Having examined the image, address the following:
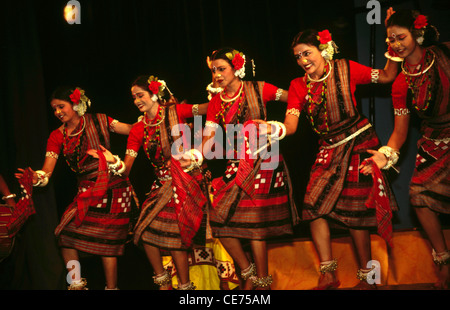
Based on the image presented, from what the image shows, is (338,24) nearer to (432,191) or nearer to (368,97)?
(368,97)

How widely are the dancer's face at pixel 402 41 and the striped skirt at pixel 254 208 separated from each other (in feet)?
3.36

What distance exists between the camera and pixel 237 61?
10.7 ft

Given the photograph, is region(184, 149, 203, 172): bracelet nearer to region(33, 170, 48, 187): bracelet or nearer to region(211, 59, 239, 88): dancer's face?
region(211, 59, 239, 88): dancer's face

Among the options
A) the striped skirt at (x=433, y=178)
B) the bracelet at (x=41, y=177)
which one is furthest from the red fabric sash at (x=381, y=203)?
the bracelet at (x=41, y=177)

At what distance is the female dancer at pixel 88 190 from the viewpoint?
137 inches

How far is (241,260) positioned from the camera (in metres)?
3.16

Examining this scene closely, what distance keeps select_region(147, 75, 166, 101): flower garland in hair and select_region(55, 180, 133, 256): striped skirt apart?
27.5 inches

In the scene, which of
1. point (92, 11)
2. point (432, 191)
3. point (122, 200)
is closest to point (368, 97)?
point (432, 191)

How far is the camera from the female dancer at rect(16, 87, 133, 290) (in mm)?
3484

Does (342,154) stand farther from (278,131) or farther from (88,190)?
(88,190)

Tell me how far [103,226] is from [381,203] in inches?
77.7

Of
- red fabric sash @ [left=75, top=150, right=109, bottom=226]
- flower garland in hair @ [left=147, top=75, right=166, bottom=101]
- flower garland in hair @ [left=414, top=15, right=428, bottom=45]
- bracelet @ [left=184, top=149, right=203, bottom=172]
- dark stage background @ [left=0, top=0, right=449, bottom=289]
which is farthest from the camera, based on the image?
dark stage background @ [left=0, top=0, right=449, bottom=289]

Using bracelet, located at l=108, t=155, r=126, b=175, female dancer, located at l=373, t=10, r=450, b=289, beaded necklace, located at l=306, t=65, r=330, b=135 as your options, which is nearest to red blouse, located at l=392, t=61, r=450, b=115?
female dancer, located at l=373, t=10, r=450, b=289

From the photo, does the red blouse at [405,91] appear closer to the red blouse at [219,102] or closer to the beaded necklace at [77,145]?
the red blouse at [219,102]
